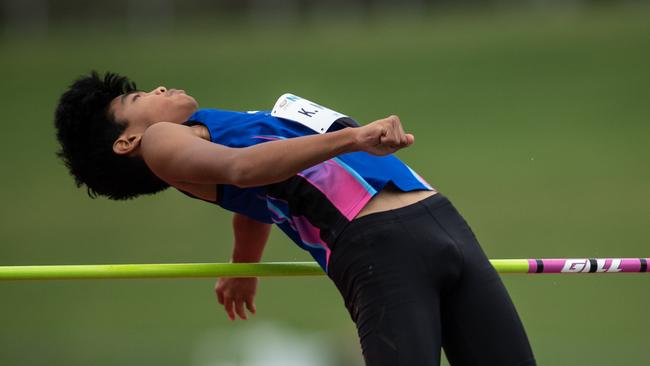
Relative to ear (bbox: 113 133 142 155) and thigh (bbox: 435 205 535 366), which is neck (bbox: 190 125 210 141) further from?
thigh (bbox: 435 205 535 366)

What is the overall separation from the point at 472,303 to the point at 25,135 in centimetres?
587

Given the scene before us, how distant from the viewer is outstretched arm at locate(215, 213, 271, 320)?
2207 mm

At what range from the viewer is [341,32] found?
8594 millimetres

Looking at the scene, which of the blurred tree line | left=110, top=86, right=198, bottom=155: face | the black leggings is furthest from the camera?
the blurred tree line

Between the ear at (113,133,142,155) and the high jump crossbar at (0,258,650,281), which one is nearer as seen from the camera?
the ear at (113,133,142,155)

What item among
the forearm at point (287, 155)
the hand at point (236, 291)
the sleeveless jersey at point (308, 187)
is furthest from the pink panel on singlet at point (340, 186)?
the hand at point (236, 291)

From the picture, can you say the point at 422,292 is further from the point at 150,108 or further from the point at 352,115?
the point at 352,115

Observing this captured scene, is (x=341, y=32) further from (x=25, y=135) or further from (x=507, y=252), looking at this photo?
(x=507, y=252)

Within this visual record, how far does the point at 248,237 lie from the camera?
7.28 ft

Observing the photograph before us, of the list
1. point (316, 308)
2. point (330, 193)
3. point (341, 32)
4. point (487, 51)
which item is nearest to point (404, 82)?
point (487, 51)

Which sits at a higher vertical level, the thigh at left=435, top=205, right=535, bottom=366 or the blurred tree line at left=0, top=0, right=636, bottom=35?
the thigh at left=435, top=205, right=535, bottom=366

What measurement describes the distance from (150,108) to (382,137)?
62 centimetres

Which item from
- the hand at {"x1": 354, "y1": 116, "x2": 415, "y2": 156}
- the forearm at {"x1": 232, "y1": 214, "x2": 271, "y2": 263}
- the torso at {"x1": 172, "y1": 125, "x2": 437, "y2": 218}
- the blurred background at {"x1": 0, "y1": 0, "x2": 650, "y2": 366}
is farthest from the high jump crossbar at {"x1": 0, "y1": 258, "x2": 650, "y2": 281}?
the blurred background at {"x1": 0, "y1": 0, "x2": 650, "y2": 366}

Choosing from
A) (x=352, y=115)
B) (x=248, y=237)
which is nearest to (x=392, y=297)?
(x=248, y=237)
